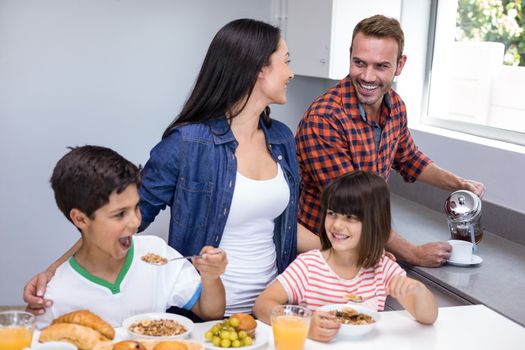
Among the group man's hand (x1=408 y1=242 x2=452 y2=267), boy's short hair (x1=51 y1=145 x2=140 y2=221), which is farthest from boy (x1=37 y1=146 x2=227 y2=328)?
man's hand (x1=408 y1=242 x2=452 y2=267)

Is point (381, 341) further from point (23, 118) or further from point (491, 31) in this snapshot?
point (23, 118)

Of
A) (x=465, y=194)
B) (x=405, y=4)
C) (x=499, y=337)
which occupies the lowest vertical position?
(x=499, y=337)

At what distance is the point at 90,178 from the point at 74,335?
0.38m

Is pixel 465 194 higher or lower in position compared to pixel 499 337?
higher

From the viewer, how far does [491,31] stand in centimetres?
315

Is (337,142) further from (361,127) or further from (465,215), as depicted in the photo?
(465,215)

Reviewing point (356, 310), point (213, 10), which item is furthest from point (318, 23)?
point (356, 310)

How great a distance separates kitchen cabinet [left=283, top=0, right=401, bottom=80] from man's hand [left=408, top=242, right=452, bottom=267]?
1.23m

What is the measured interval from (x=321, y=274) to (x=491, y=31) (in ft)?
5.76

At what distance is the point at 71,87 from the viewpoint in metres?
3.76

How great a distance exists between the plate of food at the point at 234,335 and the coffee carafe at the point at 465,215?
113 cm

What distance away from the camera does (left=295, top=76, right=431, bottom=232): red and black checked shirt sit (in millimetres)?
2352

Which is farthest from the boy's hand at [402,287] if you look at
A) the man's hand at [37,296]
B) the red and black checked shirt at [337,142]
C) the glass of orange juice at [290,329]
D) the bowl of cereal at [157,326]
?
the man's hand at [37,296]

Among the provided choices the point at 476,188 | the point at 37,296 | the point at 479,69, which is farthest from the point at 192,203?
the point at 479,69
